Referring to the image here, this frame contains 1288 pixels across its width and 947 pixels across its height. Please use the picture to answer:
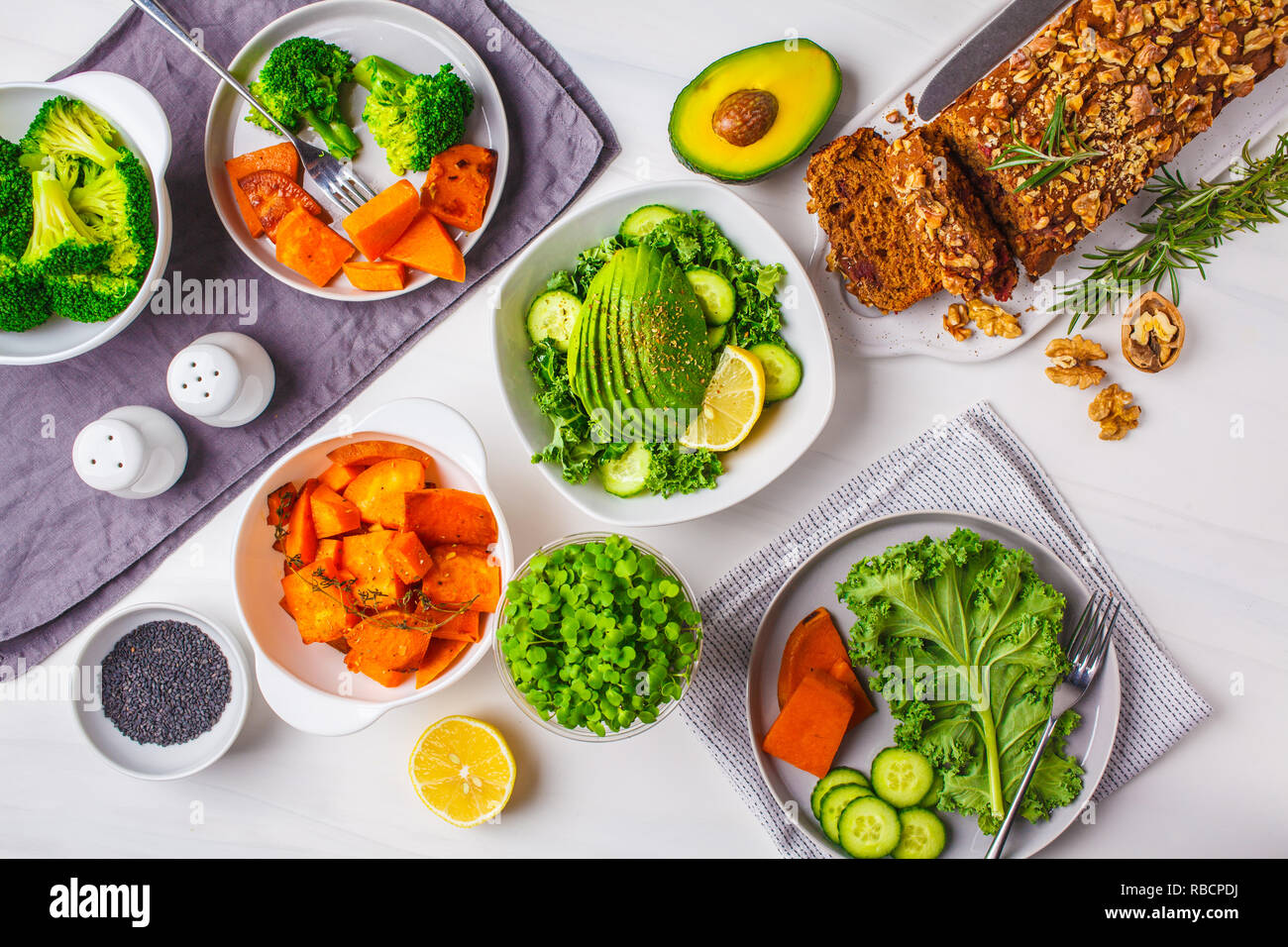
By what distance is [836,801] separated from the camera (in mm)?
1751

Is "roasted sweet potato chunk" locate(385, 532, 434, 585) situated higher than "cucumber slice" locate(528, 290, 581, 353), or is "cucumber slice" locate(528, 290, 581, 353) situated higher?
"cucumber slice" locate(528, 290, 581, 353)

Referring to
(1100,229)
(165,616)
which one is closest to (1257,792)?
(1100,229)

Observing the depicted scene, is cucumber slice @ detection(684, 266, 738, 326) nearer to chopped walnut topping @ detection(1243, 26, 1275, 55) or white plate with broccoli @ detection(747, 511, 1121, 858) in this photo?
white plate with broccoli @ detection(747, 511, 1121, 858)

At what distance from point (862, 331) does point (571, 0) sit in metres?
0.99

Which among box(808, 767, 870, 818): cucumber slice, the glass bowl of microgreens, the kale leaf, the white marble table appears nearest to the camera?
the glass bowl of microgreens

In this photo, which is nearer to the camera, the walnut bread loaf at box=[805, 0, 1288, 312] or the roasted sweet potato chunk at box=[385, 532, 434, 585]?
the walnut bread loaf at box=[805, 0, 1288, 312]

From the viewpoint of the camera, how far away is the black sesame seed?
193cm

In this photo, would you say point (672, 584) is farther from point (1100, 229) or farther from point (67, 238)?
point (67, 238)

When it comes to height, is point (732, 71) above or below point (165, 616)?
above

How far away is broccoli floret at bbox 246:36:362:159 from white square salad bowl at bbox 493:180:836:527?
1.70 feet

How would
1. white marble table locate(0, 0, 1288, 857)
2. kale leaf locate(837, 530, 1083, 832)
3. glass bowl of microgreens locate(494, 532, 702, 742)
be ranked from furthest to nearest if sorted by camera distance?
white marble table locate(0, 0, 1288, 857) < kale leaf locate(837, 530, 1083, 832) < glass bowl of microgreens locate(494, 532, 702, 742)

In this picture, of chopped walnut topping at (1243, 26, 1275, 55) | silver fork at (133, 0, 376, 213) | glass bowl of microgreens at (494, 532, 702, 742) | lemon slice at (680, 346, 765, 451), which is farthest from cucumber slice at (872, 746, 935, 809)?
silver fork at (133, 0, 376, 213)

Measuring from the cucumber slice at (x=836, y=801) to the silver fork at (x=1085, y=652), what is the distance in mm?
267

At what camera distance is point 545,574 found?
5.39ft
